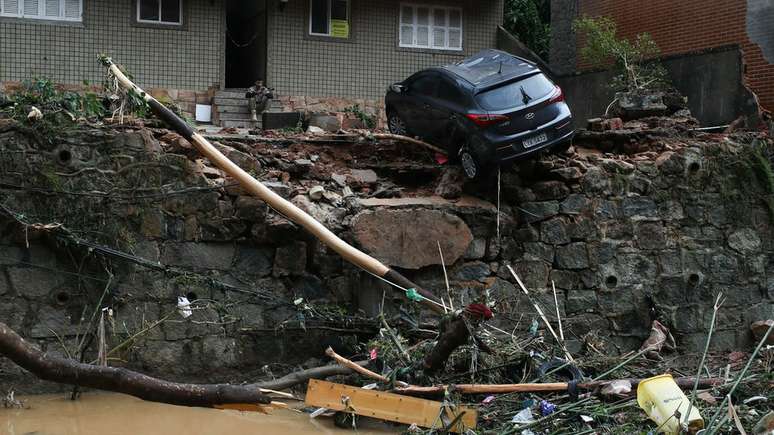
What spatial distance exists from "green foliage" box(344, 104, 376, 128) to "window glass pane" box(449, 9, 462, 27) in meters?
2.83

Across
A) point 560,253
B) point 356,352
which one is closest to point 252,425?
point 356,352

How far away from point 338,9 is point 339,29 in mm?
393

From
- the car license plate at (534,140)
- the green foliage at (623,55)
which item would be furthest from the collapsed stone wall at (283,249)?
the green foliage at (623,55)

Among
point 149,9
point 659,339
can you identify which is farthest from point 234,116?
point 659,339

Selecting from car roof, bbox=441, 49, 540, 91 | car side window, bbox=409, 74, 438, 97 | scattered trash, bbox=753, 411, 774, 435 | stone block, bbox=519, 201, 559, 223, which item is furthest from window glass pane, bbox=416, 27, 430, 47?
Result: scattered trash, bbox=753, 411, 774, 435

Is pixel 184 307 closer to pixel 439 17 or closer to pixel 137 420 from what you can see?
pixel 137 420

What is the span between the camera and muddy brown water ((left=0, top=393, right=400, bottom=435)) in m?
8.43

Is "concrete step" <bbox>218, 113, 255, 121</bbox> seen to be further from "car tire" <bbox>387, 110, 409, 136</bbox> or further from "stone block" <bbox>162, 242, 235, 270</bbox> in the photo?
"stone block" <bbox>162, 242, 235, 270</bbox>

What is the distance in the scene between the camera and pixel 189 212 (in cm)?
1009

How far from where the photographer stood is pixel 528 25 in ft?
76.7

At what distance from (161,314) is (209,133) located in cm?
245

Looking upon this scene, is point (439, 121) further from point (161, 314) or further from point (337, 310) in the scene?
point (161, 314)

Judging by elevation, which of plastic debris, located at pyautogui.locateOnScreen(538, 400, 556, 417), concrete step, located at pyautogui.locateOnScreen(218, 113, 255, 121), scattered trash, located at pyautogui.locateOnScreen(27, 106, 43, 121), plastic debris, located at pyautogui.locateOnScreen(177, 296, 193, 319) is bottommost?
plastic debris, located at pyautogui.locateOnScreen(538, 400, 556, 417)

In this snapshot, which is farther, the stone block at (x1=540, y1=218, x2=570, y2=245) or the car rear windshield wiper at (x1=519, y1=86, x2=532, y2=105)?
the stone block at (x1=540, y1=218, x2=570, y2=245)
